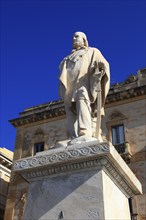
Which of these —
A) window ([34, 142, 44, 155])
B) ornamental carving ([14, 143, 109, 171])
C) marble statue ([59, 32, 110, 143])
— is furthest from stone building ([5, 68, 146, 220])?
ornamental carving ([14, 143, 109, 171])

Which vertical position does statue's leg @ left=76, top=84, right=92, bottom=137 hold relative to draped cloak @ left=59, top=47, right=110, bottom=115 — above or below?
below

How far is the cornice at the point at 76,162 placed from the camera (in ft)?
12.8

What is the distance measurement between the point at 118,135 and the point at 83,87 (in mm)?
18090

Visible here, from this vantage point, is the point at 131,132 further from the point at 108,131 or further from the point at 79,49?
the point at 79,49

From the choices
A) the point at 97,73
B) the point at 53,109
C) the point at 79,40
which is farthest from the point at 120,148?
the point at 97,73

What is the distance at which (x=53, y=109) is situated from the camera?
25641mm

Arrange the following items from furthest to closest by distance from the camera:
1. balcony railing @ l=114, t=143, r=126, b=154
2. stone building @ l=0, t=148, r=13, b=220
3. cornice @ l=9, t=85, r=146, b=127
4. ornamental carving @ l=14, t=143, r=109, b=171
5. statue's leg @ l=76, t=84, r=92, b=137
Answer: stone building @ l=0, t=148, r=13, b=220 < cornice @ l=9, t=85, r=146, b=127 < balcony railing @ l=114, t=143, r=126, b=154 < statue's leg @ l=76, t=84, r=92, b=137 < ornamental carving @ l=14, t=143, r=109, b=171

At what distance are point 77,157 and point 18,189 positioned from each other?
70.2 ft

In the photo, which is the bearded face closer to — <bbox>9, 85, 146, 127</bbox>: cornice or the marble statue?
the marble statue

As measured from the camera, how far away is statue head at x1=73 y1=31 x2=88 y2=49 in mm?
5617

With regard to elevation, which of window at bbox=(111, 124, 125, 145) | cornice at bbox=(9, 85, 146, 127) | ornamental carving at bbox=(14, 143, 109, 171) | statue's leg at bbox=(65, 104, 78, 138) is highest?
cornice at bbox=(9, 85, 146, 127)

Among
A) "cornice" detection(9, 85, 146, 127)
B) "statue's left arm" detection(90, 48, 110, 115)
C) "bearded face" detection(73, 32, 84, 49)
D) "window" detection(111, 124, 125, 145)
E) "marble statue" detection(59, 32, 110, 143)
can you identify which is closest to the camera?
"marble statue" detection(59, 32, 110, 143)

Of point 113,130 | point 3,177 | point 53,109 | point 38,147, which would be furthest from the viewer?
point 3,177

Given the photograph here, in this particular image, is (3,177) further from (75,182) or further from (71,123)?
(75,182)
